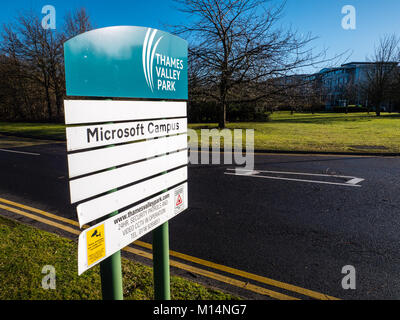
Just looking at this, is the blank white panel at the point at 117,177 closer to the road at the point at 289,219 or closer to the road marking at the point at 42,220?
the road at the point at 289,219

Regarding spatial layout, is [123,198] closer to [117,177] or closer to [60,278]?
[117,177]

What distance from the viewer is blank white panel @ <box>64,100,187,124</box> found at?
→ 59.9 inches

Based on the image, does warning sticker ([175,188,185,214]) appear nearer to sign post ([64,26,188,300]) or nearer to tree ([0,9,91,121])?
sign post ([64,26,188,300])

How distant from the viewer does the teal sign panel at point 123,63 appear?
1.56 m

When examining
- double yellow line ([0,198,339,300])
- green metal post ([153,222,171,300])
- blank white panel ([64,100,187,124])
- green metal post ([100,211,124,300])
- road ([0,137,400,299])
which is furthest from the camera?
road ([0,137,400,299])

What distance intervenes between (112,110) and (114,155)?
0.28 metres

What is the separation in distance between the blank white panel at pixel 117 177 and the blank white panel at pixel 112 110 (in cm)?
32

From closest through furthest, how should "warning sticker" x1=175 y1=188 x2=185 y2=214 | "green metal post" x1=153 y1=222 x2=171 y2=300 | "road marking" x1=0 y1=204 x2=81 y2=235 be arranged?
"green metal post" x1=153 y1=222 x2=171 y2=300 → "warning sticker" x1=175 y1=188 x2=185 y2=214 → "road marking" x1=0 y1=204 x2=81 y2=235

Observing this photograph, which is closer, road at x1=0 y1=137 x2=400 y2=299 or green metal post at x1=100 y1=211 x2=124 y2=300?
green metal post at x1=100 y1=211 x2=124 y2=300

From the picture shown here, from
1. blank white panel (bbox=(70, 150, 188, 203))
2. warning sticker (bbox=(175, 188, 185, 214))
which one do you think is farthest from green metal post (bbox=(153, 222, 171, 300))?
blank white panel (bbox=(70, 150, 188, 203))

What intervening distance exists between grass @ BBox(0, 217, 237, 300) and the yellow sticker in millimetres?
1252

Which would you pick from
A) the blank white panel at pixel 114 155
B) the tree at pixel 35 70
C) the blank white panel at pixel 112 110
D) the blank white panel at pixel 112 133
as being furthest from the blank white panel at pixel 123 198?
the tree at pixel 35 70

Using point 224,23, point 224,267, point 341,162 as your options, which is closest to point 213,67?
point 224,23

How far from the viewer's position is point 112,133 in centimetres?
175
